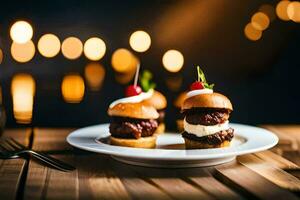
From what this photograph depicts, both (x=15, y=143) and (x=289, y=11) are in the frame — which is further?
(x=289, y=11)

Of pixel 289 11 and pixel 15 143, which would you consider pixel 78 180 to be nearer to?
pixel 15 143

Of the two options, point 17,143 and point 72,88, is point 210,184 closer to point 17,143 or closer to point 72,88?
point 17,143

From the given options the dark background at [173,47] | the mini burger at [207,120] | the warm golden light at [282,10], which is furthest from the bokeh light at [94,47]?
the mini burger at [207,120]

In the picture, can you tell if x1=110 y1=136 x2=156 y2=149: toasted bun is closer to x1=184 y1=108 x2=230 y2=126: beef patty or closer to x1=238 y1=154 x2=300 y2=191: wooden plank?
x1=184 y1=108 x2=230 y2=126: beef patty

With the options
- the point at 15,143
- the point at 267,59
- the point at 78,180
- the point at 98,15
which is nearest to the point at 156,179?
the point at 78,180

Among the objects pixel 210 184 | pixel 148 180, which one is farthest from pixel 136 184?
pixel 210 184

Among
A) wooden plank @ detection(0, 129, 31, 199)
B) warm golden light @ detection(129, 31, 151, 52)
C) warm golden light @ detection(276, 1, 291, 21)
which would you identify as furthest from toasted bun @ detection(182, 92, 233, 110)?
warm golden light @ detection(276, 1, 291, 21)

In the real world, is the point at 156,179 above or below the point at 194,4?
below
